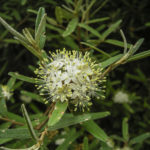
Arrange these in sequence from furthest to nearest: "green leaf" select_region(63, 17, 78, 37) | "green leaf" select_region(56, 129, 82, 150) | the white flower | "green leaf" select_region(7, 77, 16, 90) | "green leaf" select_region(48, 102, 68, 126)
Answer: the white flower, "green leaf" select_region(7, 77, 16, 90), "green leaf" select_region(63, 17, 78, 37), "green leaf" select_region(56, 129, 82, 150), "green leaf" select_region(48, 102, 68, 126)

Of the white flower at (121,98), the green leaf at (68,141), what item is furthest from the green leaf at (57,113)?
the white flower at (121,98)

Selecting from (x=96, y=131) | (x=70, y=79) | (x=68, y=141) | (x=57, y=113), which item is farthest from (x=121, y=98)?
(x=57, y=113)

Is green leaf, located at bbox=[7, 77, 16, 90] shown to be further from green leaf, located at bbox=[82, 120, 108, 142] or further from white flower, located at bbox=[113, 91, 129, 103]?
white flower, located at bbox=[113, 91, 129, 103]

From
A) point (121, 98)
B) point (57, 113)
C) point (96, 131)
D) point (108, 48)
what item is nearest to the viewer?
point (57, 113)

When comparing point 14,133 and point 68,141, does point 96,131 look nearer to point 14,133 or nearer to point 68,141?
point 68,141

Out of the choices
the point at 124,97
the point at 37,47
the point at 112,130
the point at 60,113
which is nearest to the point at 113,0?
the point at 124,97

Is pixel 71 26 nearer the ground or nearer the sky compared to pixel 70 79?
nearer the sky

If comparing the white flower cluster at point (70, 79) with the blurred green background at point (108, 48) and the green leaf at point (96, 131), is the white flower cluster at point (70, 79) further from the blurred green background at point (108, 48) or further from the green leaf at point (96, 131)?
the blurred green background at point (108, 48)

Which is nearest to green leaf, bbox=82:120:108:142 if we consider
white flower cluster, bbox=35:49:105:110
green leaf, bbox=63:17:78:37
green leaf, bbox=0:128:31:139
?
white flower cluster, bbox=35:49:105:110

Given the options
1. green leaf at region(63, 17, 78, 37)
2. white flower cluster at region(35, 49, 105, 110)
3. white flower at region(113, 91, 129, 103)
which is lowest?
white flower at region(113, 91, 129, 103)
